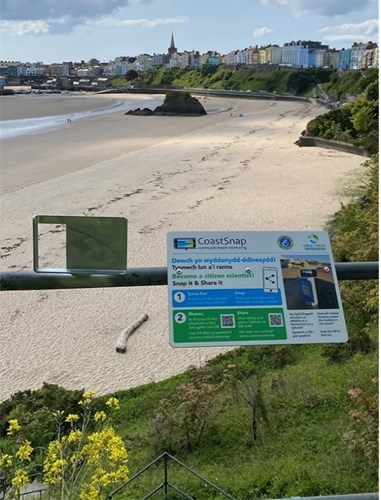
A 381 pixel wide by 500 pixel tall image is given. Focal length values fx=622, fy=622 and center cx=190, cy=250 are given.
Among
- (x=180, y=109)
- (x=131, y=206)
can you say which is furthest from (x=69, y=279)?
(x=180, y=109)

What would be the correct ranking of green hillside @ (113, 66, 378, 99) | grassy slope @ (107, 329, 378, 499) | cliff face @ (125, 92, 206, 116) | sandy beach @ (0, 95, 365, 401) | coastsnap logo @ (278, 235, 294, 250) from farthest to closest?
green hillside @ (113, 66, 378, 99) < cliff face @ (125, 92, 206, 116) < sandy beach @ (0, 95, 365, 401) < grassy slope @ (107, 329, 378, 499) < coastsnap logo @ (278, 235, 294, 250)

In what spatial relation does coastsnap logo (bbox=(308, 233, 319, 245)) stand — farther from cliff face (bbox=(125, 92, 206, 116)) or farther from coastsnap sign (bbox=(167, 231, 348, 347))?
cliff face (bbox=(125, 92, 206, 116))

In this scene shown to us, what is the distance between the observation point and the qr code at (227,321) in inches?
93.2

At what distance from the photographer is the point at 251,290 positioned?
243cm

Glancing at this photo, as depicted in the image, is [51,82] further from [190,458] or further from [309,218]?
[190,458]

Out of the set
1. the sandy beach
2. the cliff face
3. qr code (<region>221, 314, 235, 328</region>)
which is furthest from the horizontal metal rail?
the cliff face

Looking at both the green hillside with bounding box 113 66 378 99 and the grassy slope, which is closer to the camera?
the grassy slope

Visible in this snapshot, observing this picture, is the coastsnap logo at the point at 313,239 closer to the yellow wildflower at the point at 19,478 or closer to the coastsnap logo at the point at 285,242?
the coastsnap logo at the point at 285,242

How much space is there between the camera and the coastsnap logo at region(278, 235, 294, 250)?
99.3 inches

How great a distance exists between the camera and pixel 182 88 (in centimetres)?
13088

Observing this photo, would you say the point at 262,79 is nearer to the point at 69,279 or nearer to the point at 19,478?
the point at 69,279

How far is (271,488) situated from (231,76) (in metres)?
131

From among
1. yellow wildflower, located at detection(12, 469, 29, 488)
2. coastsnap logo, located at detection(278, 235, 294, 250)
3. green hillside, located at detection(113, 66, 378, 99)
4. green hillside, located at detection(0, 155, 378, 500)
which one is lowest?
green hillside, located at detection(0, 155, 378, 500)

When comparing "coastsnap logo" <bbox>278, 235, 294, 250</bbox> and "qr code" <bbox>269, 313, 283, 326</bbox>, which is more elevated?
"coastsnap logo" <bbox>278, 235, 294, 250</bbox>
